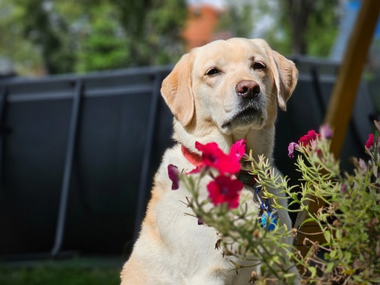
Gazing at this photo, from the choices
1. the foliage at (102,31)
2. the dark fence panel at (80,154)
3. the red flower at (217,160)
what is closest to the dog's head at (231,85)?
the red flower at (217,160)

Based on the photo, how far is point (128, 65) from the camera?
33.4 m

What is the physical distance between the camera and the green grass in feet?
22.0

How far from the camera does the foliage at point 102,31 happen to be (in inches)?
1166

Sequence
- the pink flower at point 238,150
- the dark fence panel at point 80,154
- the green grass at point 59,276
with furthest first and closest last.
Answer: the dark fence panel at point 80,154 < the green grass at point 59,276 < the pink flower at point 238,150

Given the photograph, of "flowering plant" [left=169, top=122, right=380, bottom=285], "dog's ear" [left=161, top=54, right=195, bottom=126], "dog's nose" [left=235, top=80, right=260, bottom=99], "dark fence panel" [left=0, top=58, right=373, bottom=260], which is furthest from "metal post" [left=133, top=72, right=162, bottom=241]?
"flowering plant" [left=169, top=122, right=380, bottom=285]

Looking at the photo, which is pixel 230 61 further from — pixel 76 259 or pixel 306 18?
pixel 306 18

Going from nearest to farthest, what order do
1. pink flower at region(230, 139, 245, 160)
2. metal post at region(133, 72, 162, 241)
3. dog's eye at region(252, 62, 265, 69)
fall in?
1. pink flower at region(230, 139, 245, 160)
2. dog's eye at region(252, 62, 265, 69)
3. metal post at region(133, 72, 162, 241)

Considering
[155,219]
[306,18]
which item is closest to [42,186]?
[155,219]

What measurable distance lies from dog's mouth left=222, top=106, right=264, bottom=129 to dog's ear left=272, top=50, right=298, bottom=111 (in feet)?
0.38

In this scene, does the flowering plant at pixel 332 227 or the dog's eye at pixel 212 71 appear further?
the dog's eye at pixel 212 71

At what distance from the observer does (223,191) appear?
6.15 ft

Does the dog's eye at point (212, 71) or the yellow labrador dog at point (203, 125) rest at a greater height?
the dog's eye at point (212, 71)

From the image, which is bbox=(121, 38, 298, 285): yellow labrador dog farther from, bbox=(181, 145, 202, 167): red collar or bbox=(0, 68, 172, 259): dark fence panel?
bbox=(0, 68, 172, 259): dark fence panel

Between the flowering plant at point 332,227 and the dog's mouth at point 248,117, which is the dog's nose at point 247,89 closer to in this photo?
the dog's mouth at point 248,117
